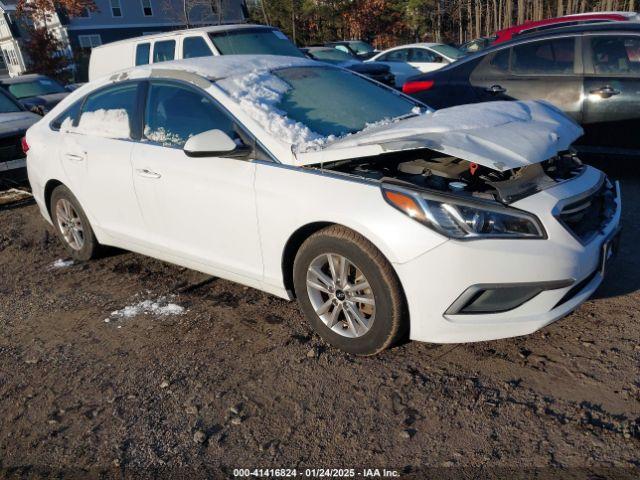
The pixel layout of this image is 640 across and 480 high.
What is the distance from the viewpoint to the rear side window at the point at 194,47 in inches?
328

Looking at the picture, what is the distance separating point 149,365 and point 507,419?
79.4 inches

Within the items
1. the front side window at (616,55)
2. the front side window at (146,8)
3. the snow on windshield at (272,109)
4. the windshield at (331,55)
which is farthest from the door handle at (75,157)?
the front side window at (146,8)

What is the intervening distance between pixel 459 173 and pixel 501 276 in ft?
2.40

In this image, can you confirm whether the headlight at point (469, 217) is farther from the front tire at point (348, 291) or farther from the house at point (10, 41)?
the house at point (10, 41)

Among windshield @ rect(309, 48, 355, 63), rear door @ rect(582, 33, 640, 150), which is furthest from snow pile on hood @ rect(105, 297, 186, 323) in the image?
windshield @ rect(309, 48, 355, 63)

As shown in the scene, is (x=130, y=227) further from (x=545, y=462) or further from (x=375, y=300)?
(x=545, y=462)

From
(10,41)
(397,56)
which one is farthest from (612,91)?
(10,41)

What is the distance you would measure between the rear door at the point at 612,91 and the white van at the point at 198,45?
4768mm

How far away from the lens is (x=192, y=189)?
3.67 m

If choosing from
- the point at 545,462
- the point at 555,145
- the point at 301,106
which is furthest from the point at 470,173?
the point at 545,462

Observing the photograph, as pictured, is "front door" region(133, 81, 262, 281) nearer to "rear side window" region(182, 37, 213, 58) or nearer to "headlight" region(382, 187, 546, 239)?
"headlight" region(382, 187, 546, 239)

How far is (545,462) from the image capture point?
7.66 feet

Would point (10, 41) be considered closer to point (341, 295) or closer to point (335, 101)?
point (335, 101)

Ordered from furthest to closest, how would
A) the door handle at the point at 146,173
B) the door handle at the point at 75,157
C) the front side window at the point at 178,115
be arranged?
the door handle at the point at 75,157
the door handle at the point at 146,173
the front side window at the point at 178,115
